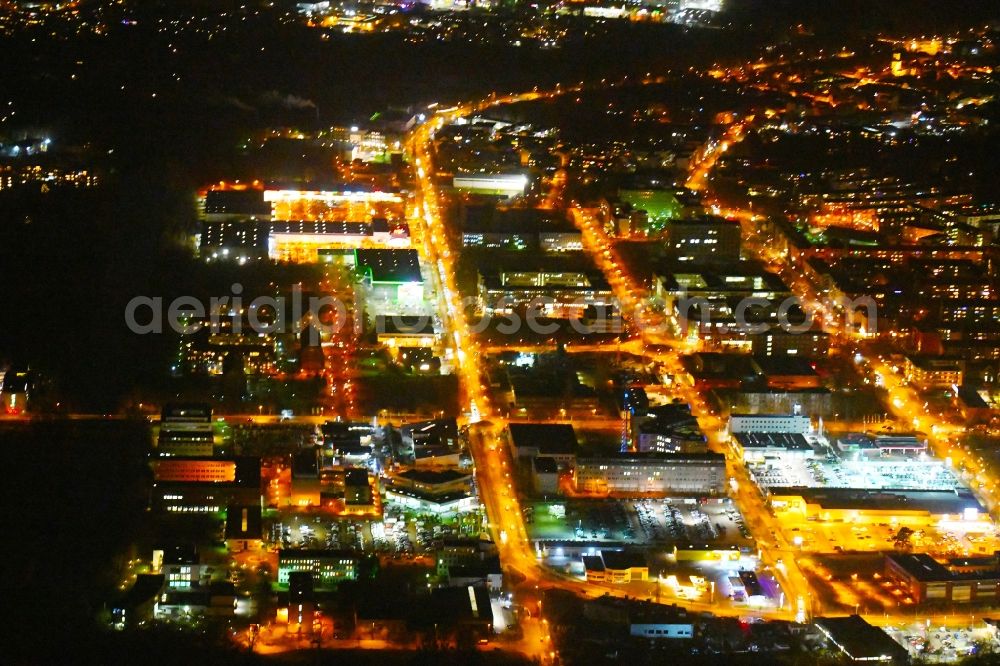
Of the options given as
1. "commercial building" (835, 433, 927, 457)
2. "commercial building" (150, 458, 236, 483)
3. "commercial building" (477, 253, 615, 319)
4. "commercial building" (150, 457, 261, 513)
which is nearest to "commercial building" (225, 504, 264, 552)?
"commercial building" (150, 457, 261, 513)

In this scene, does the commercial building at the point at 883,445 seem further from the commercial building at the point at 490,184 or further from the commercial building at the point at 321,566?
the commercial building at the point at 490,184

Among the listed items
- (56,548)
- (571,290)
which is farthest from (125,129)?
(56,548)

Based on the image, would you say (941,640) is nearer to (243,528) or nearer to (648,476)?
(648,476)

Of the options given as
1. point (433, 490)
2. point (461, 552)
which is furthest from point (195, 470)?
point (461, 552)

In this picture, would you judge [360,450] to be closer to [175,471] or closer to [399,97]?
[175,471]

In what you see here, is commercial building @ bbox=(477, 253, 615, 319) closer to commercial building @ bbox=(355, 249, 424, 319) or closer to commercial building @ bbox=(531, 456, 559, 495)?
commercial building @ bbox=(355, 249, 424, 319)

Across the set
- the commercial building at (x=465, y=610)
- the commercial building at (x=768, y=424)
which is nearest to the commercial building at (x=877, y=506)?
the commercial building at (x=768, y=424)
